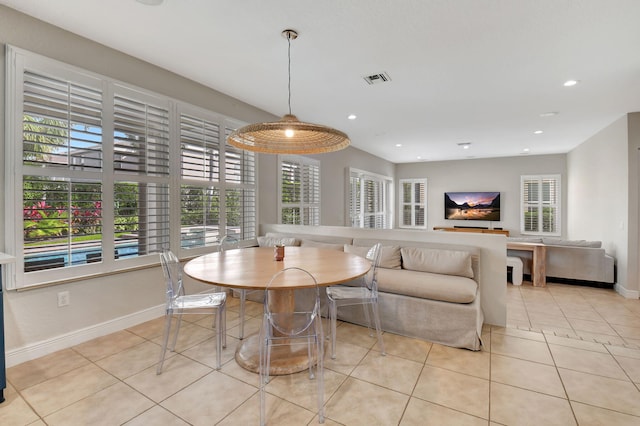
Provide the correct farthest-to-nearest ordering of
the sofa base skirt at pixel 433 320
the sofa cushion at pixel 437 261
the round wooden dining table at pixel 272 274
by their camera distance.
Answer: the sofa cushion at pixel 437 261
the sofa base skirt at pixel 433 320
the round wooden dining table at pixel 272 274

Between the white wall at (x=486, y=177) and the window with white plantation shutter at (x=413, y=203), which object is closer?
the white wall at (x=486, y=177)

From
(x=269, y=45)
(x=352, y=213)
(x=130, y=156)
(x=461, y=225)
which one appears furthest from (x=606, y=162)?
(x=130, y=156)

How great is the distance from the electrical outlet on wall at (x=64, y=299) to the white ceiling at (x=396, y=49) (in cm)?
223

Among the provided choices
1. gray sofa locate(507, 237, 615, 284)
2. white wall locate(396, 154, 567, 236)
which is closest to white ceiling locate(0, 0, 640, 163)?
gray sofa locate(507, 237, 615, 284)

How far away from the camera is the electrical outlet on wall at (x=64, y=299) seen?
8.11 ft

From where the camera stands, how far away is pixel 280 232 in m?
4.38

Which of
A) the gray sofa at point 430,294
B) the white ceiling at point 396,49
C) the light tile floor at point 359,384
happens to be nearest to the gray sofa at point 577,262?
the white ceiling at point 396,49

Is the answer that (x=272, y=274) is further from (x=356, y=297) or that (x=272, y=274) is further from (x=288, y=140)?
(x=288, y=140)

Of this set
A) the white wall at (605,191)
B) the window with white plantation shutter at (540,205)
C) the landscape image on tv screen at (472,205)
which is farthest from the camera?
the landscape image on tv screen at (472,205)

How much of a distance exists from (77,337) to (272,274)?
1.96 metres

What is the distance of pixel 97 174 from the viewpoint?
2639mm

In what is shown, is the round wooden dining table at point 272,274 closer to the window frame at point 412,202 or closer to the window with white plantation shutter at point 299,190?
the window with white plantation shutter at point 299,190

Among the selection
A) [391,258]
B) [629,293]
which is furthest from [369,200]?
[629,293]

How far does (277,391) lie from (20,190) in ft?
7.98
